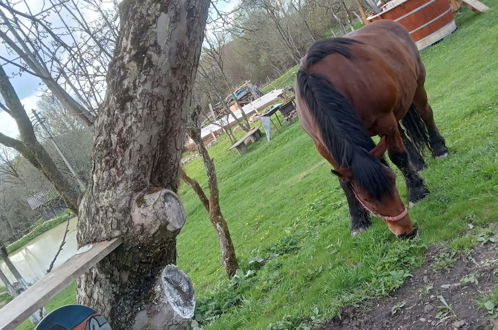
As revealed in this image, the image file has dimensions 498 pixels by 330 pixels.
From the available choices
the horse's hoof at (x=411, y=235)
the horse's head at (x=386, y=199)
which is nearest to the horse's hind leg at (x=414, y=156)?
the horse's hoof at (x=411, y=235)

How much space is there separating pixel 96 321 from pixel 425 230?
2.87 metres

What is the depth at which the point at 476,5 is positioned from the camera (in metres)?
15.4

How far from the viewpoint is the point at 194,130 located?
262 inches

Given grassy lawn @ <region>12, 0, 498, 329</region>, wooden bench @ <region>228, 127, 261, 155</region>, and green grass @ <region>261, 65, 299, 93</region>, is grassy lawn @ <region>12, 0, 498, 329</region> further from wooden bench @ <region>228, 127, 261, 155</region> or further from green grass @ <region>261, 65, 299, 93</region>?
green grass @ <region>261, 65, 299, 93</region>

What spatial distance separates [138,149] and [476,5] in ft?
53.1

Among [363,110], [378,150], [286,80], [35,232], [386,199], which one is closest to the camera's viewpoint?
[386,199]

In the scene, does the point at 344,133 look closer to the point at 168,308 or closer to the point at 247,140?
the point at 168,308

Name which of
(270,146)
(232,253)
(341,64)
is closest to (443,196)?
(341,64)

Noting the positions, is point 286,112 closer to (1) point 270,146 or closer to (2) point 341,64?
(1) point 270,146

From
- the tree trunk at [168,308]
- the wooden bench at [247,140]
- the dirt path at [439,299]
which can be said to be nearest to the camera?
the dirt path at [439,299]

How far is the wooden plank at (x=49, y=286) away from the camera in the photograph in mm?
2154

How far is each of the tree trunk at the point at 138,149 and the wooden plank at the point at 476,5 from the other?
15.3m

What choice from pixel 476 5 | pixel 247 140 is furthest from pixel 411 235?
pixel 247 140

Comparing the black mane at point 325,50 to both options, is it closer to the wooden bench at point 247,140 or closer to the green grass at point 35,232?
the wooden bench at point 247,140
